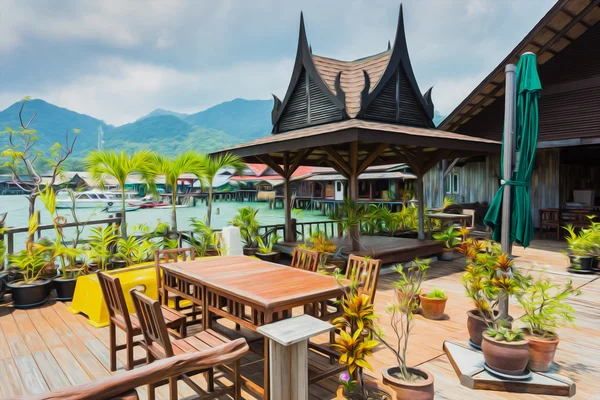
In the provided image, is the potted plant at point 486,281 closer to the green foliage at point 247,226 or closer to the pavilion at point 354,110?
the pavilion at point 354,110

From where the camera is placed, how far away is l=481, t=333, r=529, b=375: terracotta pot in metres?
3.23

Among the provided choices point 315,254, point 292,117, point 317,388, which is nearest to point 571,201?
point 292,117

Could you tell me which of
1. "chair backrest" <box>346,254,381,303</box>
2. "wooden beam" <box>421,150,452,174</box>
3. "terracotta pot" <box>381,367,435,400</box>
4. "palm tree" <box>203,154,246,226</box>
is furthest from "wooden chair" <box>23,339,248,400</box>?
"wooden beam" <box>421,150,452,174</box>

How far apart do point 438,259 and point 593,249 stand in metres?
3.22

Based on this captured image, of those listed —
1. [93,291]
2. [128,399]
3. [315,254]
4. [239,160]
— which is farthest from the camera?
[239,160]

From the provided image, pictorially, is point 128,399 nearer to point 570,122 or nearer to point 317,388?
point 317,388

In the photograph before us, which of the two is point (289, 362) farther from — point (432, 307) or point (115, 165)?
point (115, 165)

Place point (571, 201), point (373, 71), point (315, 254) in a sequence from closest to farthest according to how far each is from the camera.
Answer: point (315, 254) → point (373, 71) → point (571, 201)

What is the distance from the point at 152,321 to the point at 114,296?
883mm

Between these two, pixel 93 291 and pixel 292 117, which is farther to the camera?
pixel 292 117

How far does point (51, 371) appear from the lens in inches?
145

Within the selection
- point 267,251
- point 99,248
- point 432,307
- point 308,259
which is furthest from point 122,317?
point 267,251

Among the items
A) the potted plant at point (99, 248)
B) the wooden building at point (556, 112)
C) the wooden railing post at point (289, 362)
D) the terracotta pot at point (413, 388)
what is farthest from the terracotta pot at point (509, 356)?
the wooden building at point (556, 112)

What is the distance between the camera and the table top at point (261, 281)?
123 inches
